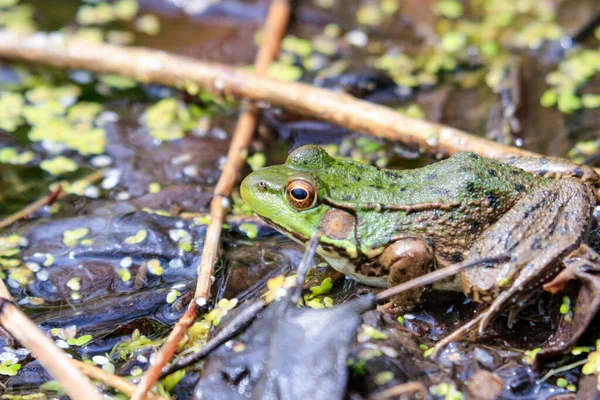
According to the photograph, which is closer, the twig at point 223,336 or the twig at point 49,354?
the twig at point 49,354

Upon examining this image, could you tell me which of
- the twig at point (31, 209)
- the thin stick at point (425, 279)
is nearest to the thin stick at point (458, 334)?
the thin stick at point (425, 279)

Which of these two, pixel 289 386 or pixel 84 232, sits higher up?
pixel 289 386

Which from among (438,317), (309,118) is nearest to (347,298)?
(438,317)

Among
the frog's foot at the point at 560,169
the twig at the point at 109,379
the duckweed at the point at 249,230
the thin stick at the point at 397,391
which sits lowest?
the twig at the point at 109,379

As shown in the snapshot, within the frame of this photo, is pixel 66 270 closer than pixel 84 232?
Yes

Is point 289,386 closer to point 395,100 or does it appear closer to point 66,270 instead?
point 66,270

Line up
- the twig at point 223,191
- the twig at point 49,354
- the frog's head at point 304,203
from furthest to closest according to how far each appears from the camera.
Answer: the frog's head at point 304,203 → the twig at point 223,191 → the twig at point 49,354

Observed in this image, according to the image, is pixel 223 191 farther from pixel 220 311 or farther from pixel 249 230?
pixel 220 311

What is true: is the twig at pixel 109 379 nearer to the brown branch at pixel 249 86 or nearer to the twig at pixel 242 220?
the twig at pixel 242 220
